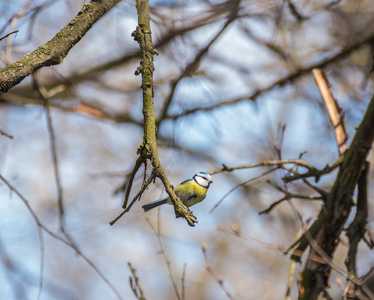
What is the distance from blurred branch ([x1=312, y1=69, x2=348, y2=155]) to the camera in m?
2.45

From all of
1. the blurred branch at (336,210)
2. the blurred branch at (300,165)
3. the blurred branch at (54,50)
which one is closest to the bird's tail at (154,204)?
the blurred branch at (300,165)

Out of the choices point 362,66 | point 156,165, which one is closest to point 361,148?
point 156,165

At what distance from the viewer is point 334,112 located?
2592 millimetres

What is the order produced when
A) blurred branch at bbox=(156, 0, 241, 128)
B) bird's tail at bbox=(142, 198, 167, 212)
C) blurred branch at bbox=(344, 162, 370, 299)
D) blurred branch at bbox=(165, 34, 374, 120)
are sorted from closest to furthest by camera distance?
1. blurred branch at bbox=(344, 162, 370, 299)
2. bird's tail at bbox=(142, 198, 167, 212)
3. blurred branch at bbox=(156, 0, 241, 128)
4. blurred branch at bbox=(165, 34, 374, 120)

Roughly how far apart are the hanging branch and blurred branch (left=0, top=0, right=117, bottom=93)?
0.66ft

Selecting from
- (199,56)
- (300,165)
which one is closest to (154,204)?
(300,165)

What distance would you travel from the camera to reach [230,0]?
11.5 ft

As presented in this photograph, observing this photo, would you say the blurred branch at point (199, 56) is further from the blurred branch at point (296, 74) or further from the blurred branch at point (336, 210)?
the blurred branch at point (336, 210)

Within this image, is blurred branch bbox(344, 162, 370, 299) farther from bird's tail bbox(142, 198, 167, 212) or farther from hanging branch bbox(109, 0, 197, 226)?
bird's tail bbox(142, 198, 167, 212)

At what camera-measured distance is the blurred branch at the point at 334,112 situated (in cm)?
245

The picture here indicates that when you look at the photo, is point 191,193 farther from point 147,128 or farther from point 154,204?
point 147,128

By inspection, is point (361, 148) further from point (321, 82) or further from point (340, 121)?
point (321, 82)

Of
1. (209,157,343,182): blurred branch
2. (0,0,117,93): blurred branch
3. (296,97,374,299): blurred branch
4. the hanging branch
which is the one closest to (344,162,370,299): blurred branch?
(296,97,374,299): blurred branch

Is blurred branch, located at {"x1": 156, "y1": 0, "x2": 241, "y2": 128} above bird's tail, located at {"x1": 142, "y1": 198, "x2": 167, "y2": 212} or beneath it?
above
